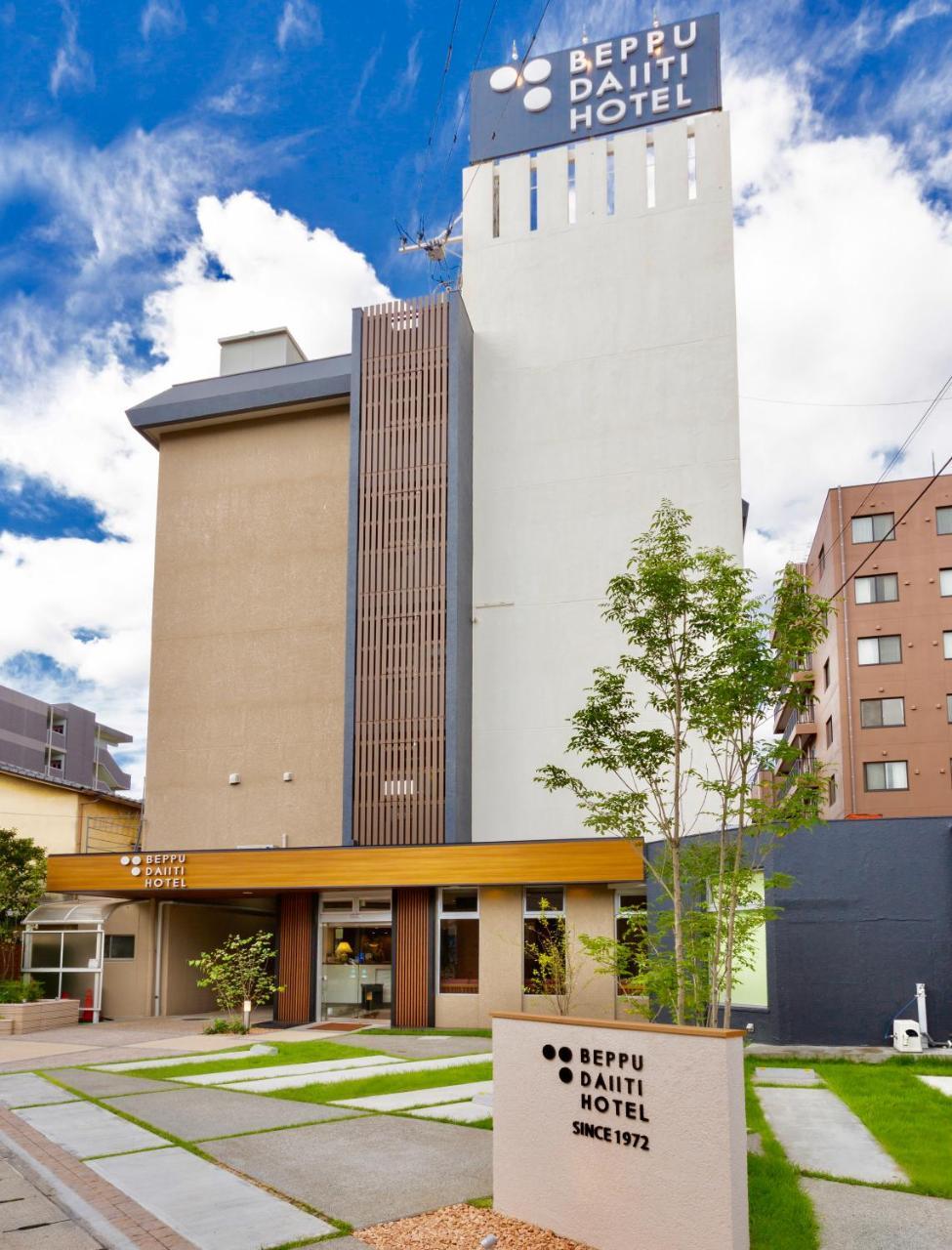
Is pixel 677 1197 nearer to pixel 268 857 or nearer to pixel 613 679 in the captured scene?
pixel 613 679

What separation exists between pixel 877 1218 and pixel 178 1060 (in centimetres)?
1383

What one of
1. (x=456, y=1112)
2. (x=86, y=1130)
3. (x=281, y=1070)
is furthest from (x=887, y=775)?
(x=86, y=1130)

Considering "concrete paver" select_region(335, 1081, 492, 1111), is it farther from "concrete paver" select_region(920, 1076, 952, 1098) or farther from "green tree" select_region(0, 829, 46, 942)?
"green tree" select_region(0, 829, 46, 942)

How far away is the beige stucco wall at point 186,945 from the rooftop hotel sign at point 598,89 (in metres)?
23.4

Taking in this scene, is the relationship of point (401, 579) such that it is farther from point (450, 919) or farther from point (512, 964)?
point (512, 964)

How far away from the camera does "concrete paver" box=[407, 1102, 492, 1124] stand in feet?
40.5

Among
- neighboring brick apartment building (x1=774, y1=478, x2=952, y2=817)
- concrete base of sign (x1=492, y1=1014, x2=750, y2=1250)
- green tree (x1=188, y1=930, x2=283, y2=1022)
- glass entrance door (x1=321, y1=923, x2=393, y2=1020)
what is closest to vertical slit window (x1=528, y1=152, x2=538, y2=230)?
neighboring brick apartment building (x1=774, y1=478, x2=952, y2=817)

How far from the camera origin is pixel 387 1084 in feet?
50.5

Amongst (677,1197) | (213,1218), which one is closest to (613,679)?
(677,1197)

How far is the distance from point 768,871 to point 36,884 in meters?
18.8

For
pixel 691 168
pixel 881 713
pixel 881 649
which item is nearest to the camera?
pixel 691 168

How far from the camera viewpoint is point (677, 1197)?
723cm

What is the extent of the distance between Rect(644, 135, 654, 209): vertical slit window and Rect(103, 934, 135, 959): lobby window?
79.7 ft

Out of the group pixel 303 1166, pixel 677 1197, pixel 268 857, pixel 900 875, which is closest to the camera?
pixel 677 1197
